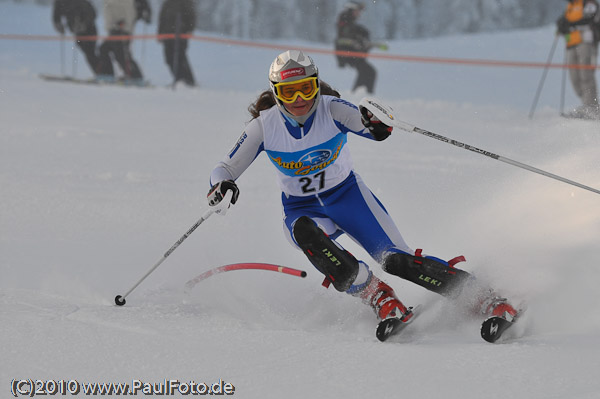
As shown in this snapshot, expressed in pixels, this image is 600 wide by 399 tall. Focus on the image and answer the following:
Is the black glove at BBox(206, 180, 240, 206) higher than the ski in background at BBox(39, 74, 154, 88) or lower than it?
higher

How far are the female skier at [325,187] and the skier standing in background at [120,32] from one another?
1019 centimetres

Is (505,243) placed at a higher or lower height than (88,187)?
higher

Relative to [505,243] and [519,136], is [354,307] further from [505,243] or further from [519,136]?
[519,136]

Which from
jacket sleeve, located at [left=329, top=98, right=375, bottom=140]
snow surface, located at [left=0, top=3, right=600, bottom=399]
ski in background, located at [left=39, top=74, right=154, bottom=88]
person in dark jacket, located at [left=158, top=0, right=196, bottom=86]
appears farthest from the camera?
person in dark jacket, located at [left=158, top=0, right=196, bottom=86]

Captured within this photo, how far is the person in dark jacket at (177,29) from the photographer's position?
13.7 meters

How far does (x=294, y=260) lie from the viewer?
202 inches

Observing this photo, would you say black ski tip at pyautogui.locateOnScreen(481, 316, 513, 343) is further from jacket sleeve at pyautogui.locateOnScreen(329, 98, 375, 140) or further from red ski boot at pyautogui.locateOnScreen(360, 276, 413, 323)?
jacket sleeve at pyautogui.locateOnScreen(329, 98, 375, 140)

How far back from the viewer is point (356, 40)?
14.0 meters

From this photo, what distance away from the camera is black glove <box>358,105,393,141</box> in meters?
3.67

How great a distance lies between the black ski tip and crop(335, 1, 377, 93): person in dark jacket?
10.9 metres

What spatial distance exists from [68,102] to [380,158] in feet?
18.3

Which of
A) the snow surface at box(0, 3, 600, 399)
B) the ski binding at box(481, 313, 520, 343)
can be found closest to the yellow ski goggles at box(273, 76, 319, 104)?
the snow surface at box(0, 3, 600, 399)

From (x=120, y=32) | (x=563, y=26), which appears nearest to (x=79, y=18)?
(x=120, y=32)

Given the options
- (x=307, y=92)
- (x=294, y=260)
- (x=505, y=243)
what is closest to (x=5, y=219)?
(x=294, y=260)
